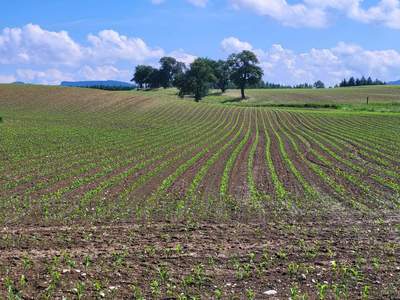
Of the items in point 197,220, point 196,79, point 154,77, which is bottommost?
point 197,220

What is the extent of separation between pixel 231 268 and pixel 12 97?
66298mm

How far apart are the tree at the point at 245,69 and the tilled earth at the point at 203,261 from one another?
99226 millimetres

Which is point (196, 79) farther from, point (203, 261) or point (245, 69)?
point (203, 261)

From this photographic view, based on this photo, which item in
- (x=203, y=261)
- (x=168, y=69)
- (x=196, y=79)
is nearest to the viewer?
(x=203, y=261)

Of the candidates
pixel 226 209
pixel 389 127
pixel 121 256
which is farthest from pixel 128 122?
pixel 121 256

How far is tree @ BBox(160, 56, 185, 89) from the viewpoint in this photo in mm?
151125

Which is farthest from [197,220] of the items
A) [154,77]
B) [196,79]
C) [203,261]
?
[154,77]

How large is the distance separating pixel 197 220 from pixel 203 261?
324 centimetres

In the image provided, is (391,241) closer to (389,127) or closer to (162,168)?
(162,168)

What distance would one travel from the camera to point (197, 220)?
494 inches

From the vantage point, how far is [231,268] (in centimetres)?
897

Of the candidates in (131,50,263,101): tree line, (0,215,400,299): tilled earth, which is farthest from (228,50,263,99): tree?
(0,215,400,299): tilled earth

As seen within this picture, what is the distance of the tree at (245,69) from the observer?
109 metres

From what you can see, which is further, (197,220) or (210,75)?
(210,75)
